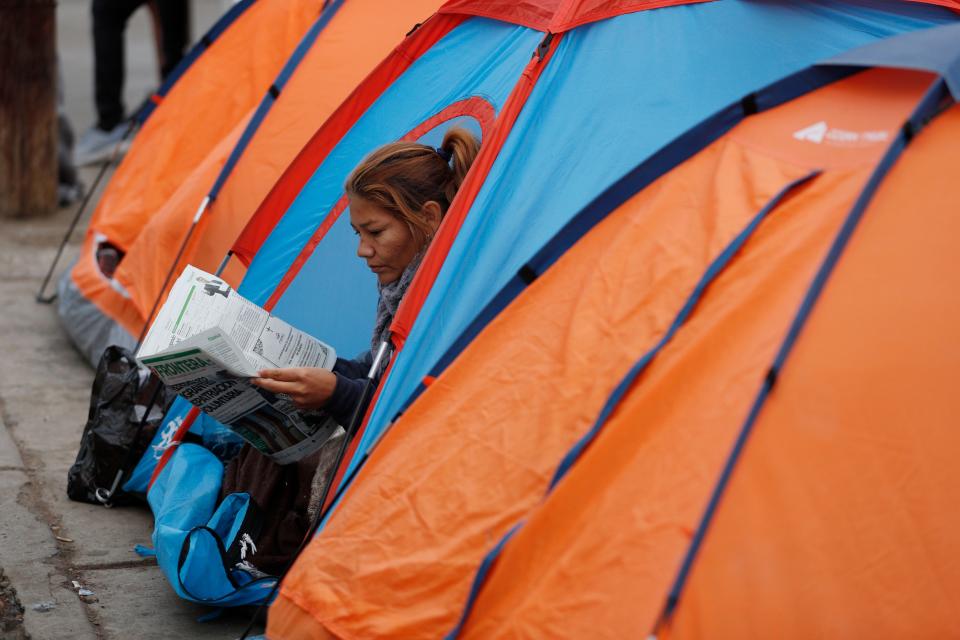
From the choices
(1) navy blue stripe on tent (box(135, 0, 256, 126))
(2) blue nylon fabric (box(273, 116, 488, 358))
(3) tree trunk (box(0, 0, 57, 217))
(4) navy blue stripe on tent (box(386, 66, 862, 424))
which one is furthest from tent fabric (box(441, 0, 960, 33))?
(3) tree trunk (box(0, 0, 57, 217))

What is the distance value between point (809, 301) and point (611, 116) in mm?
740

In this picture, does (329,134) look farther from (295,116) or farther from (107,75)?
(107,75)

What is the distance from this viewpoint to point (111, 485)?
3.82 m

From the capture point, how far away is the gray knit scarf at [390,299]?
320 centimetres

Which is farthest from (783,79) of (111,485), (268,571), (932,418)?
(111,485)

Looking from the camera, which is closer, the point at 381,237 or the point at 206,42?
the point at 381,237

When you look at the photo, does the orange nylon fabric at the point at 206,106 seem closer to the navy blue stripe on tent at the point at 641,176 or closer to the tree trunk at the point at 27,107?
the tree trunk at the point at 27,107

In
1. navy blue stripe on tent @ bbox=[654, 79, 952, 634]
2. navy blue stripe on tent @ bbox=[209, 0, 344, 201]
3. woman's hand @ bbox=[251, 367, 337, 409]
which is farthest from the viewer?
navy blue stripe on tent @ bbox=[209, 0, 344, 201]

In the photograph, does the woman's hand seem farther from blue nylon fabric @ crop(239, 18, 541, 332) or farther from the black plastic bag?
the black plastic bag

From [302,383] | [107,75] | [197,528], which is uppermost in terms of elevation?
[302,383]

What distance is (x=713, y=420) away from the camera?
8.07 ft

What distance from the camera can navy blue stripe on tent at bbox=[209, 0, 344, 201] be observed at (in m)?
4.40

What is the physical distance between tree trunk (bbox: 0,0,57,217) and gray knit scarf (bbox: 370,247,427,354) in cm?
374

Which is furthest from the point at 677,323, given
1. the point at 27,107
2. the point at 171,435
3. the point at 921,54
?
the point at 27,107
